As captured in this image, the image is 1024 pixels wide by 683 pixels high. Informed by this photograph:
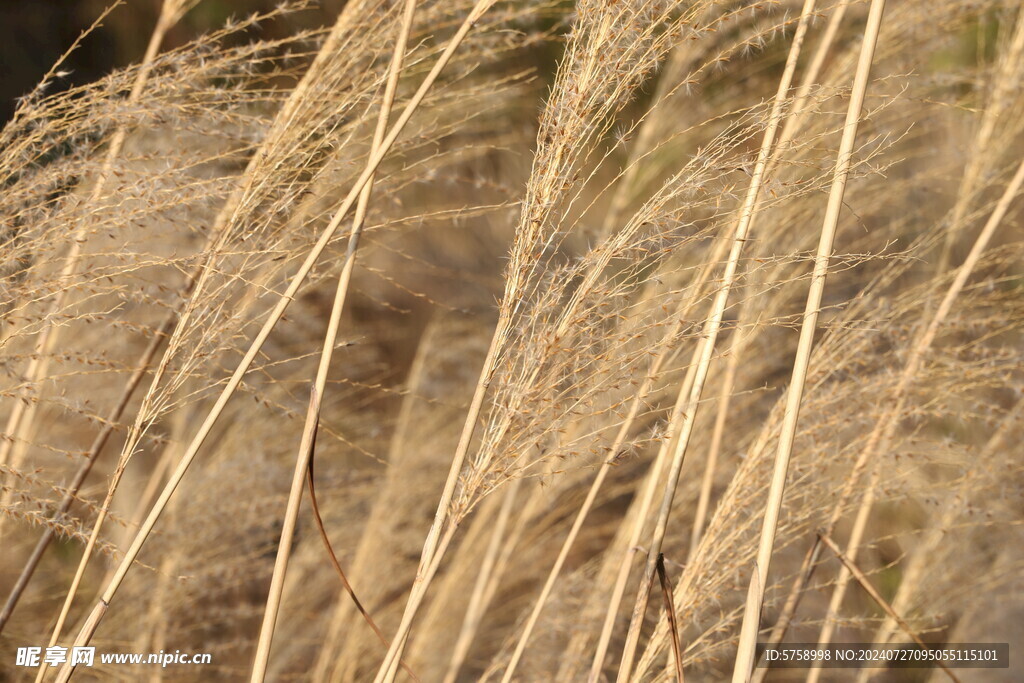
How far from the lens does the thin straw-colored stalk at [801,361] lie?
0.66 meters

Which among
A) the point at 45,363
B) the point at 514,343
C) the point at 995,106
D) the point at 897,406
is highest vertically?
the point at 45,363

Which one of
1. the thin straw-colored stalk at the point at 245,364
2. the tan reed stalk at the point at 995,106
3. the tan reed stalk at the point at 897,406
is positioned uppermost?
the thin straw-colored stalk at the point at 245,364

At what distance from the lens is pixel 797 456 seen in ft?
3.44

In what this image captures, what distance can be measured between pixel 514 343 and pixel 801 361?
273mm

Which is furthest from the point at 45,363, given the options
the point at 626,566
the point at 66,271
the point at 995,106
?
the point at 995,106

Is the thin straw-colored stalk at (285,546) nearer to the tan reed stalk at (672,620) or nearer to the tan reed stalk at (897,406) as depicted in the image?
the tan reed stalk at (672,620)

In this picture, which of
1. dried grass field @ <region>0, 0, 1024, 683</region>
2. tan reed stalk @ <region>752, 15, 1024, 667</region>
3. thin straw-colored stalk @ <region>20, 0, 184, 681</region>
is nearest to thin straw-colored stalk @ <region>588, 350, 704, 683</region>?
dried grass field @ <region>0, 0, 1024, 683</region>

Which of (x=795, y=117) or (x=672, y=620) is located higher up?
(x=795, y=117)

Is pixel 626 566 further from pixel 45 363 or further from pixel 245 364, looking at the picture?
pixel 45 363

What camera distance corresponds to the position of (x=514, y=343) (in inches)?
28.0

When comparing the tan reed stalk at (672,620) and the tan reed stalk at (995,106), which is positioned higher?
the tan reed stalk at (995,106)

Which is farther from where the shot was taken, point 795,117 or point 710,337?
point 795,117

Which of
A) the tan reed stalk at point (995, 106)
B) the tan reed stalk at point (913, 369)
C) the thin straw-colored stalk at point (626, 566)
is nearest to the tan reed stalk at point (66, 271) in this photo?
the thin straw-colored stalk at point (626, 566)

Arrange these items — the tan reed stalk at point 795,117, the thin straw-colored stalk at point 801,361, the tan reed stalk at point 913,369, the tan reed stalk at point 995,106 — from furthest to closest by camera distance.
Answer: the tan reed stalk at point 995,106 < the tan reed stalk at point 913,369 < the tan reed stalk at point 795,117 < the thin straw-colored stalk at point 801,361
